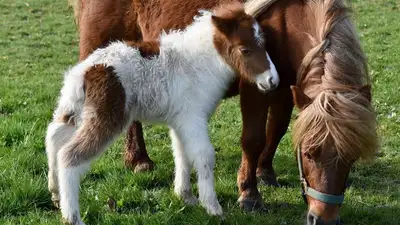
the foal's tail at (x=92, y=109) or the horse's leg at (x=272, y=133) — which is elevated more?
the foal's tail at (x=92, y=109)

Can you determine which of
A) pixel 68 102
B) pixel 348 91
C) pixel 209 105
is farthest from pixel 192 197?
pixel 348 91

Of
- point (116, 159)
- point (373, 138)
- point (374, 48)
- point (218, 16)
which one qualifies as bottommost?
point (374, 48)

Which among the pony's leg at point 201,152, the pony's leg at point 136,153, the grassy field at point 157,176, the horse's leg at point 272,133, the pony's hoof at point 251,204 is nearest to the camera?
the pony's leg at point 201,152

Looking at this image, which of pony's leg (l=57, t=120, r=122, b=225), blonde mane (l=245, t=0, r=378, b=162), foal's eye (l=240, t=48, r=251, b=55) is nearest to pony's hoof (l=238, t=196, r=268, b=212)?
blonde mane (l=245, t=0, r=378, b=162)

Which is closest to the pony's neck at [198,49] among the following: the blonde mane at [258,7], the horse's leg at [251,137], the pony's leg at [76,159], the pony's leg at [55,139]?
the horse's leg at [251,137]

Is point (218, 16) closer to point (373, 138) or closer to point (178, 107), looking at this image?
point (178, 107)

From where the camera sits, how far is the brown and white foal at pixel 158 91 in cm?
423

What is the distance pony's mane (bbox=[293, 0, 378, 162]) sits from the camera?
3855 millimetres

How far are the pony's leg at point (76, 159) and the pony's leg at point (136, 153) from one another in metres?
1.57

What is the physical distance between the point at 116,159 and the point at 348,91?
3207 millimetres

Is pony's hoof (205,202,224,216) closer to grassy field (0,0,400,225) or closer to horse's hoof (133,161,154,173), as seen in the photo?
grassy field (0,0,400,225)

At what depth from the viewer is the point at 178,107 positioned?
4.46 metres

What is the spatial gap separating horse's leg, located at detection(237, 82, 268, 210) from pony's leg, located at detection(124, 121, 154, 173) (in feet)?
3.97

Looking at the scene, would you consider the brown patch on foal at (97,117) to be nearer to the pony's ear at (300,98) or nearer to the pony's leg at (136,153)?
the pony's ear at (300,98)
